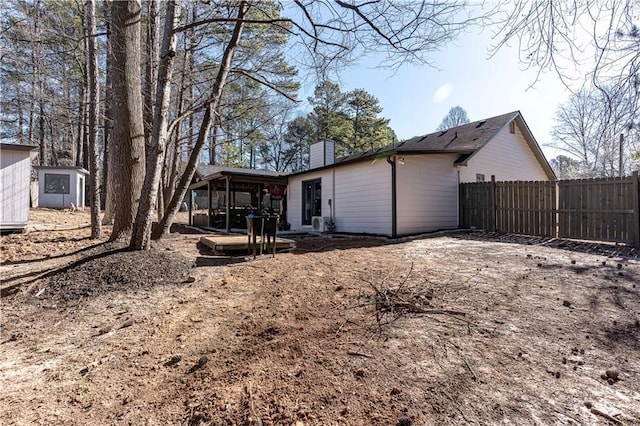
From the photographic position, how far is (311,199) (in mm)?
13070

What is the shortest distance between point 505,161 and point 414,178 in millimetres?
5357

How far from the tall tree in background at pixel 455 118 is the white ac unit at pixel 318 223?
24477mm

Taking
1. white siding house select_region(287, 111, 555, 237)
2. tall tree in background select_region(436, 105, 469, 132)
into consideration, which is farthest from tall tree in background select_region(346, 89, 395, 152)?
white siding house select_region(287, 111, 555, 237)

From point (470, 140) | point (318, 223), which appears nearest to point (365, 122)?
point (470, 140)

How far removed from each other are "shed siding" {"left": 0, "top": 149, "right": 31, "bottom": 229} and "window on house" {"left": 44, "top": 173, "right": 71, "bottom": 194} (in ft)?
34.8

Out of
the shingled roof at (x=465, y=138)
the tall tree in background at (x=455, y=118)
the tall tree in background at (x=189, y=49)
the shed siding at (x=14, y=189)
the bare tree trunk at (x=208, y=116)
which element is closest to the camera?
the tall tree in background at (x=189, y=49)

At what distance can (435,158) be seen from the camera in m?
9.98

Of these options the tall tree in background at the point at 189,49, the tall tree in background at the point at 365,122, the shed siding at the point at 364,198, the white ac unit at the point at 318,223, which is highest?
the tall tree in background at the point at 365,122

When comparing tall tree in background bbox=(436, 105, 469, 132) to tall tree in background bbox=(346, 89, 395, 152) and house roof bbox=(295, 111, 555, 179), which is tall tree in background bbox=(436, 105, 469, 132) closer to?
tall tree in background bbox=(346, 89, 395, 152)

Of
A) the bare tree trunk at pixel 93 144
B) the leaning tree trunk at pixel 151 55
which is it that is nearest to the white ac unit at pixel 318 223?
the leaning tree trunk at pixel 151 55

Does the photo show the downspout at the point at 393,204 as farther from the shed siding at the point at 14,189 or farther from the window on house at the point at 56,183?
the window on house at the point at 56,183

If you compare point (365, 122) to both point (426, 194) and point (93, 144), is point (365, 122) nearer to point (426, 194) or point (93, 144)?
point (426, 194)

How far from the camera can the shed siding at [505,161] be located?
11.2 metres

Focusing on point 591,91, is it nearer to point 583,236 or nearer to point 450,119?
point 583,236
